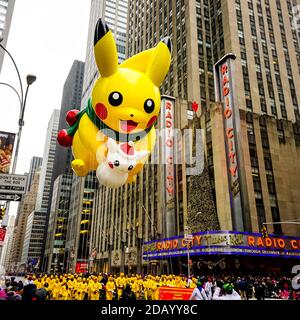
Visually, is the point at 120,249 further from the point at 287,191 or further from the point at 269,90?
the point at 269,90

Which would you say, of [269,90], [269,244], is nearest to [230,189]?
[269,244]

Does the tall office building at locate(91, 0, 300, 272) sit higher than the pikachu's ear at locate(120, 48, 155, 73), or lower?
higher

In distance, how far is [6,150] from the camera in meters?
11.8

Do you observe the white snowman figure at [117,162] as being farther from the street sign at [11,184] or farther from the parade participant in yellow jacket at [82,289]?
the parade participant in yellow jacket at [82,289]

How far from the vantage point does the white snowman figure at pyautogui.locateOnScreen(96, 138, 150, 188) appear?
6426mm

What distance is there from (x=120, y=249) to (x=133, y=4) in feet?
232

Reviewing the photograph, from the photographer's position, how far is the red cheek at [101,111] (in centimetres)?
652

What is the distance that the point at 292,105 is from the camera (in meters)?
61.8

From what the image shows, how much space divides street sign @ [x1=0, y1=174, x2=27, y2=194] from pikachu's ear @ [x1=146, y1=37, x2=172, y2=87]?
626cm

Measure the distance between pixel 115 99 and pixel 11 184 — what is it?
6.01 meters

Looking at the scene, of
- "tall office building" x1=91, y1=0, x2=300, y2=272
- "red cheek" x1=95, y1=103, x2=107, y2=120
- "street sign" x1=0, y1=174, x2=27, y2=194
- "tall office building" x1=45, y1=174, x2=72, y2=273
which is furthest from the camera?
"tall office building" x1=45, y1=174, x2=72, y2=273

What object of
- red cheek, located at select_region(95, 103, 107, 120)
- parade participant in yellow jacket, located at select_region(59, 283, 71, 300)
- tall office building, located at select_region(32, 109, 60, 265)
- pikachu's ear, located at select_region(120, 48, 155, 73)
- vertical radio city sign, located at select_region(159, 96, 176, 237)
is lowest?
parade participant in yellow jacket, located at select_region(59, 283, 71, 300)

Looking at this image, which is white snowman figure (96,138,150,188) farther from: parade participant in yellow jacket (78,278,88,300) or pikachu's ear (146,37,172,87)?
parade participant in yellow jacket (78,278,88,300)

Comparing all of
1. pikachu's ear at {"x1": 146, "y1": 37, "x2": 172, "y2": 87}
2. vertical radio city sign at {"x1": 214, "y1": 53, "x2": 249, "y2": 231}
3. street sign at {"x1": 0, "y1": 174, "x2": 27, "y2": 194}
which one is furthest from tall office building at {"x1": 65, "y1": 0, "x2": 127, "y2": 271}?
pikachu's ear at {"x1": 146, "y1": 37, "x2": 172, "y2": 87}
